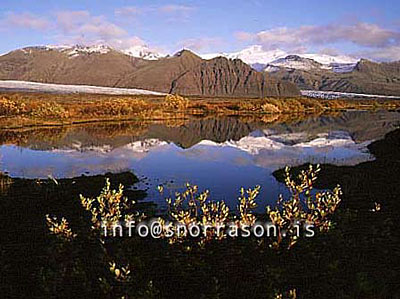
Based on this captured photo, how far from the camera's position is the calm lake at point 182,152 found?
94.8ft

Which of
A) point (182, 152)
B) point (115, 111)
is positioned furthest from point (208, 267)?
point (115, 111)

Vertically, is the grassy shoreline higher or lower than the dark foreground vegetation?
higher

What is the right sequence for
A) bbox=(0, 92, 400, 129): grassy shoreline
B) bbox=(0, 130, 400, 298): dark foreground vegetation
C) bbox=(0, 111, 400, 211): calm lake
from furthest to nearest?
bbox=(0, 92, 400, 129): grassy shoreline < bbox=(0, 111, 400, 211): calm lake < bbox=(0, 130, 400, 298): dark foreground vegetation

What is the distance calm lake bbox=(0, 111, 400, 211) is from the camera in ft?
94.8

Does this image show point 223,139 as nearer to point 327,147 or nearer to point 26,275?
point 327,147

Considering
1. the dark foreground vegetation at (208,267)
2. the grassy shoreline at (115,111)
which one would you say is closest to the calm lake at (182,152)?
the grassy shoreline at (115,111)

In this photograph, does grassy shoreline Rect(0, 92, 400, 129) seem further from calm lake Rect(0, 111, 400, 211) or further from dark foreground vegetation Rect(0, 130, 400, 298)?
dark foreground vegetation Rect(0, 130, 400, 298)

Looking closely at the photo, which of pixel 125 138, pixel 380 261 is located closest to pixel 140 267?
pixel 380 261

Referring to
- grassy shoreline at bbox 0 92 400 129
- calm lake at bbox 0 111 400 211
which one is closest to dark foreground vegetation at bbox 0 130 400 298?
calm lake at bbox 0 111 400 211

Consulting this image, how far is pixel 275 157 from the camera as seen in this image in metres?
38.9

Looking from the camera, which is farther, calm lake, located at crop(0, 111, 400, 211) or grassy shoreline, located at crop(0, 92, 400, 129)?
grassy shoreline, located at crop(0, 92, 400, 129)

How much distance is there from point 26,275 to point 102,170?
20803mm

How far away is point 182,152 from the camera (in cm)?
4284

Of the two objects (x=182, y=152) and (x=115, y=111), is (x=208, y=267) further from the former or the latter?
(x=115, y=111)
